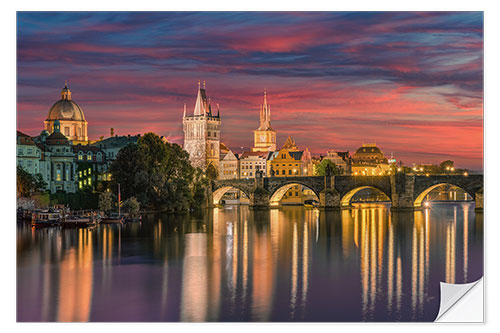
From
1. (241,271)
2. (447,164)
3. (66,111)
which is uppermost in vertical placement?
(66,111)

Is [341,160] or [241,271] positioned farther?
[341,160]

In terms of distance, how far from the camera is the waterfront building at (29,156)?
44594mm

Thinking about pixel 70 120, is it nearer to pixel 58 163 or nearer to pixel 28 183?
pixel 58 163

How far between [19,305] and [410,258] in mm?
15209

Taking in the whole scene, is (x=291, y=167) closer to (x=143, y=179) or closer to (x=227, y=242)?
(x=143, y=179)

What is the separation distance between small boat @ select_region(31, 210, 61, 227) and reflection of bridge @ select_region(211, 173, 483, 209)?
21168mm

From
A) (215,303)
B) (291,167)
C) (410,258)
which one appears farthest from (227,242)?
(291,167)

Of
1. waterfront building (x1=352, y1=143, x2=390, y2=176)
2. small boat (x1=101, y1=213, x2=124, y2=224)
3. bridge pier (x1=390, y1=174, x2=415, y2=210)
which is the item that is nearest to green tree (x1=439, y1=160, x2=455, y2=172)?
bridge pier (x1=390, y1=174, x2=415, y2=210)

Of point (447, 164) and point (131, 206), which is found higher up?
point (447, 164)

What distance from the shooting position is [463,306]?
51.1 ft

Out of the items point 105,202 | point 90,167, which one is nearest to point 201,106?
point 90,167

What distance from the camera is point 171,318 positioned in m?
16.6

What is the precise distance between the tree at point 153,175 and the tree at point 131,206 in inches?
64.6

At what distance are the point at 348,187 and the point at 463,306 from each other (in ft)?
122
